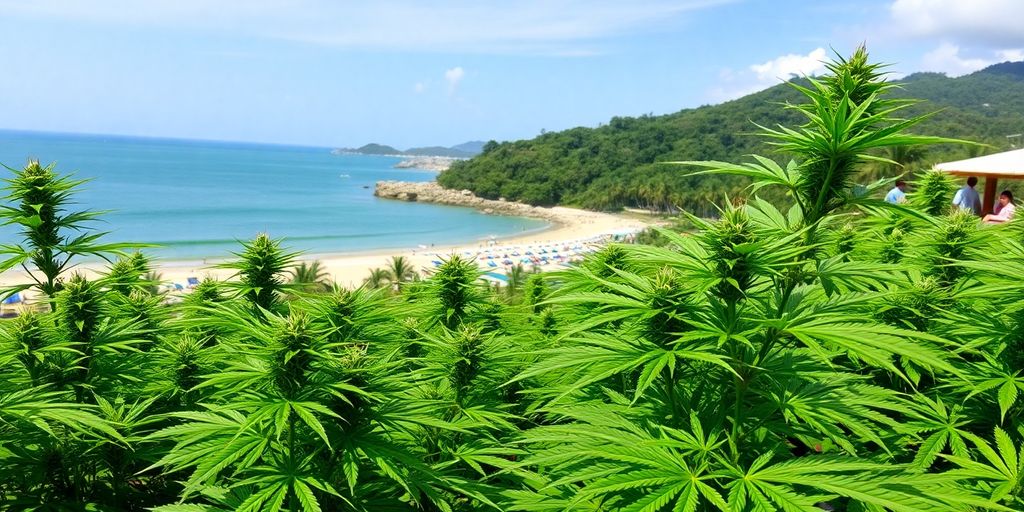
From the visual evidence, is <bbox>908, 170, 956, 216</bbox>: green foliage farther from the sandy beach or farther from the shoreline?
the sandy beach

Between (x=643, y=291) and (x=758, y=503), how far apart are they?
91cm

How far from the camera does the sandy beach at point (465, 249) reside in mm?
50656

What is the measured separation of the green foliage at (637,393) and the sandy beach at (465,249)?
28019 millimetres

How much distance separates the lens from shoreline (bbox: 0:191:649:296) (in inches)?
1984

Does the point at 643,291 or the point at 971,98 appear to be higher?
the point at 971,98

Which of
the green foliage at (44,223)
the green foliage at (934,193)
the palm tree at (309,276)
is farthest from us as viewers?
the palm tree at (309,276)

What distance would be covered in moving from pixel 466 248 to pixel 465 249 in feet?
6.99

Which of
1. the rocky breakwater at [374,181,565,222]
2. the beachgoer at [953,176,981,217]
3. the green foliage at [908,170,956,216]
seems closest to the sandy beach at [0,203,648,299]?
the rocky breakwater at [374,181,565,222]

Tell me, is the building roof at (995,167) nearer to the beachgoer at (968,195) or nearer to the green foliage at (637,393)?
the beachgoer at (968,195)

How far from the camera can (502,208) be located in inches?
5079

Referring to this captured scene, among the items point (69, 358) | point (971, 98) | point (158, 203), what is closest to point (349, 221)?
point (158, 203)

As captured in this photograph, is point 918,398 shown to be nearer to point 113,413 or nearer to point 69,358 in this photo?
point 113,413

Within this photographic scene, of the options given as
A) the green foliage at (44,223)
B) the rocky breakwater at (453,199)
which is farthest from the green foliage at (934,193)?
the rocky breakwater at (453,199)

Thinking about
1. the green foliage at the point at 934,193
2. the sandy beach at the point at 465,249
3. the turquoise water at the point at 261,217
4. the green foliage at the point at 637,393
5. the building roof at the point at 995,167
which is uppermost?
the building roof at the point at 995,167
